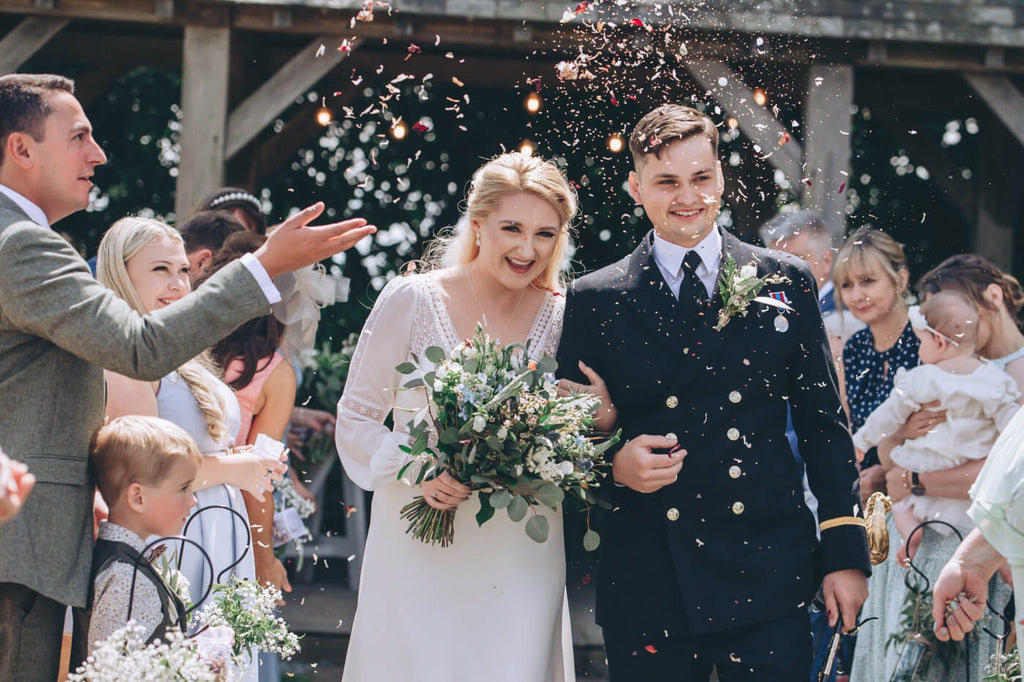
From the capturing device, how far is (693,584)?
311 cm

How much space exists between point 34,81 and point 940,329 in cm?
343

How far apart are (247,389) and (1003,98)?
18.0 ft

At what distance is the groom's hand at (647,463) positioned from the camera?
9.87 ft

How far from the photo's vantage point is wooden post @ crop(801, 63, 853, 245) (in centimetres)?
691

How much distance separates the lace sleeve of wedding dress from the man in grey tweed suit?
0.81m

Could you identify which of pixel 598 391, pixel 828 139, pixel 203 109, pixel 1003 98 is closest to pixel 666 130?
pixel 598 391

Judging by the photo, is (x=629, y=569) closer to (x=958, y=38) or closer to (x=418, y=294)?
(x=418, y=294)

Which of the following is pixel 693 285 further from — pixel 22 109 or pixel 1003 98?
pixel 1003 98

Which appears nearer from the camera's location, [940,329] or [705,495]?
[705,495]

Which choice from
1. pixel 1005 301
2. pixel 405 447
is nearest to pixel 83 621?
pixel 405 447

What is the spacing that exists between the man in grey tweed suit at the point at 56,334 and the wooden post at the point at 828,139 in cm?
477

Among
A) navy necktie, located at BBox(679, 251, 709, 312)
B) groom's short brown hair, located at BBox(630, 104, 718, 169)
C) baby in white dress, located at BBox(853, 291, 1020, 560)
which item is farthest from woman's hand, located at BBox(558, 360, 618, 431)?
baby in white dress, located at BBox(853, 291, 1020, 560)

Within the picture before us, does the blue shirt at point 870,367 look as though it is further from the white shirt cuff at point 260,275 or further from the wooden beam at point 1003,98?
the white shirt cuff at point 260,275

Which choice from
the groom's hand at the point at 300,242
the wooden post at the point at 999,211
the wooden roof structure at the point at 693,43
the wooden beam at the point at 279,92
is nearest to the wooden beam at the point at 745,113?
the wooden roof structure at the point at 693,43
